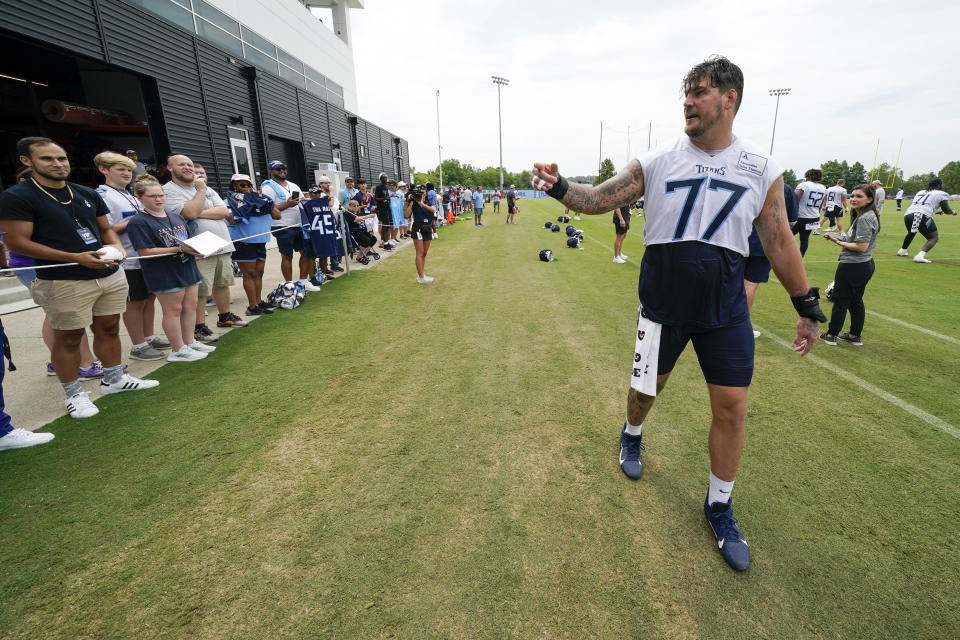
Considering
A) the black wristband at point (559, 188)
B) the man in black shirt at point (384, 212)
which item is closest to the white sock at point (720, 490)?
the black wristband at point (559, 188)

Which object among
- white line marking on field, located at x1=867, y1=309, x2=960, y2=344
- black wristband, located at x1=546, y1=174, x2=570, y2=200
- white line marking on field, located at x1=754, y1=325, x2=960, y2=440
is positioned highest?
black wristband, located at x1=546, y1=174, x2=570, y2=200

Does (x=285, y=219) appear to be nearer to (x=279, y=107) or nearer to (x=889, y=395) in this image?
(x=889, y=395)

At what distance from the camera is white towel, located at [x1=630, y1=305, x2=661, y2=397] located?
7.66 feet

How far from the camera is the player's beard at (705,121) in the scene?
2.06 metres

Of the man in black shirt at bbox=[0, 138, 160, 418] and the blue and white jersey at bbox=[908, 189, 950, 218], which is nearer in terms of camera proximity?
the man in black shirt at bbox=[0, 138, 160, 418]

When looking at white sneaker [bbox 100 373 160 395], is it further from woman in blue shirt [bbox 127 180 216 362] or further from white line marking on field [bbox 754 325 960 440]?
white line marking on field [bbox 754 325 960 440]

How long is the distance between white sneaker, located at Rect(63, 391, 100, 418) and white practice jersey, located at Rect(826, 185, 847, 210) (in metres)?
18.0

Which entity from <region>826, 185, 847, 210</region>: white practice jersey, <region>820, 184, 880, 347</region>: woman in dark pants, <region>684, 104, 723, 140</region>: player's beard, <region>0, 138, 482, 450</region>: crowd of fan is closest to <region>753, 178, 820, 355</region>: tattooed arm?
<region>684, 104, 723, 140</region>: player's beard

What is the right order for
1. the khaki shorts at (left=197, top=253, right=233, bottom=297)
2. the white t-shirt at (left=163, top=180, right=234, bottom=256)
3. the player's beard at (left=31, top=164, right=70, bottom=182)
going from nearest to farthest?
the player's beard at (left=31, top=164, right=70, bottom=182) < the white t-shirt at (left=163, top=180, right=234, bottom=256) < the khaki shorts at (left=197, top=253, right=233, bottom=297)

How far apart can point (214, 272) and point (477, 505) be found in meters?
5.10

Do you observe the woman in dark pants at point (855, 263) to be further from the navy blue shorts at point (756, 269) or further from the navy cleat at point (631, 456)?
the navy cleat at point (631, 456)

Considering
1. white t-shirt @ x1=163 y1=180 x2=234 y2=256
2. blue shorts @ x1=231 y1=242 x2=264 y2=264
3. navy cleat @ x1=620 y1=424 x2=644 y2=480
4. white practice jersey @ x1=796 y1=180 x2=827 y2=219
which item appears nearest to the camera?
navy cleat @ x1=620 y1=424 x2=644 y2=480

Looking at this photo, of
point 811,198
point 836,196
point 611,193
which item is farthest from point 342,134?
point 611,193

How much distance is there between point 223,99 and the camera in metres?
12.7
